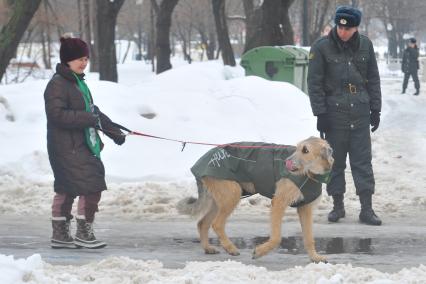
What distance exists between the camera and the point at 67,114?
22.0 feet

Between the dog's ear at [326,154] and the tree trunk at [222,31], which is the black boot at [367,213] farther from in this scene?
the tree trunk at [222,31]

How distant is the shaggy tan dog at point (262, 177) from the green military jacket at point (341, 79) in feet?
5.47

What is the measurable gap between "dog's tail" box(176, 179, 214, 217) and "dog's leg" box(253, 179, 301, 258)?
1.98 feet

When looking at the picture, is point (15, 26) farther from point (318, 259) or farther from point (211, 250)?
point (318, 259)

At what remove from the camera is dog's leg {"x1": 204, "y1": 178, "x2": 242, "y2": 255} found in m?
6.42

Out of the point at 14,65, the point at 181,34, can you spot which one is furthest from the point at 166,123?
the point at 181,34

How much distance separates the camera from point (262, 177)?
20.7 feet

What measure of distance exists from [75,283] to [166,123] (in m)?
7.09

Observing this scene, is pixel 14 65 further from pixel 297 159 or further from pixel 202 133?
pixel 297 159

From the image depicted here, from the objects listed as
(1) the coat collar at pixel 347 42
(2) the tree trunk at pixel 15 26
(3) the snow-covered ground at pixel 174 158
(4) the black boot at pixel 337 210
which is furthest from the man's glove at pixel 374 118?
(2) the tree trunk at pixel 15 26

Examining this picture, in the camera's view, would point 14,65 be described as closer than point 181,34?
Yes

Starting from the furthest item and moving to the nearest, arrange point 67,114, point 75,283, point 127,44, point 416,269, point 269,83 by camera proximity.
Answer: point 127,44, point 269,83, point 67,114, point 416,269, point 75,283

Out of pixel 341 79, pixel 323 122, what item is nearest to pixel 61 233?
pixel 323 122

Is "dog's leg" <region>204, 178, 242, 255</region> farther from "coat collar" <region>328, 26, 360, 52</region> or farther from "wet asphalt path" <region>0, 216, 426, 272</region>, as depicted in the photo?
"coat collar" <region>328, 26, 360, 52</region>
